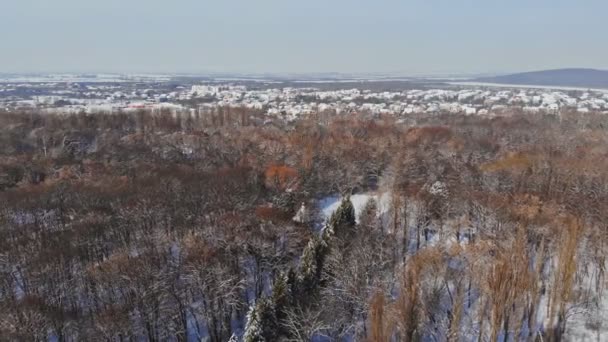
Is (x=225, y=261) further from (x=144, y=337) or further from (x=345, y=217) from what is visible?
(x=345, y=217)

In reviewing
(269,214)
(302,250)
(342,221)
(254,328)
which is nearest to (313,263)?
(302,250)

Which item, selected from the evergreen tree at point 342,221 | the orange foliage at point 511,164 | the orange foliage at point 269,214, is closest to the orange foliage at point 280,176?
the orange foliage at point 269,214

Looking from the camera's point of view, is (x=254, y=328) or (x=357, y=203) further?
(x=357, y=203)

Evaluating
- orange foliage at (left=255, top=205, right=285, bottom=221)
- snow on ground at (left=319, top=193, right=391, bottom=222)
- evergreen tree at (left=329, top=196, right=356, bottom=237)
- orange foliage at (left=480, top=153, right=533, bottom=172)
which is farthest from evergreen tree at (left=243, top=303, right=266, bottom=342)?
orange foliage at (left=480, top=153, right=533, bottom=172)

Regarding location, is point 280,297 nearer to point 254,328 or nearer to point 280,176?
point 254,328

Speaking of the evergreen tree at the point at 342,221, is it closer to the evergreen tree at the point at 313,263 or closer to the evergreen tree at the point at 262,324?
the evergreen tree at the point at 313,263

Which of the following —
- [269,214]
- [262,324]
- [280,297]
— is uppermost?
[269,214]

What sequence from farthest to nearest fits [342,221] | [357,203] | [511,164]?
1. [357,203]
2. [511,164]
3. [342,221]

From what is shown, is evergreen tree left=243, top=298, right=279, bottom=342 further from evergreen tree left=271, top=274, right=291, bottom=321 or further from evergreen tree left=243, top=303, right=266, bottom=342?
evergreen tree left=271, top=274, right=291, bottom=321
